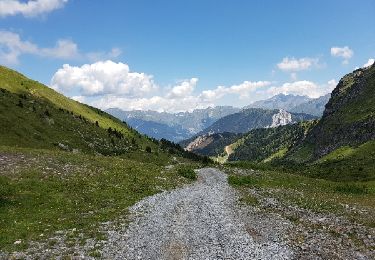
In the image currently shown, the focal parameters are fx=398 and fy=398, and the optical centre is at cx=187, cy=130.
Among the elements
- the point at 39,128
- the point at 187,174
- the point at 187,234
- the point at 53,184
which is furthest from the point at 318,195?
the point at 39,128

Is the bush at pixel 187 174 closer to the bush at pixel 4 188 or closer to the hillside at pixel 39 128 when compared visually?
the hillside at pixel 39 128

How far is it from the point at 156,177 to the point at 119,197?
59.6ft

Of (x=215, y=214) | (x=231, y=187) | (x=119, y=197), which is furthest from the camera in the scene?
(x=231, y=187)

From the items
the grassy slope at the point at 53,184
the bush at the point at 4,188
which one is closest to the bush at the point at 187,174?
the grassy slope at the point at 53,184

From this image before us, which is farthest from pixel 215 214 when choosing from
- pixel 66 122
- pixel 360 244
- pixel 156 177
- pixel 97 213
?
pixel 66 122

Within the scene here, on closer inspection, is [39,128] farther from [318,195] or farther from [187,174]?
[318,195]

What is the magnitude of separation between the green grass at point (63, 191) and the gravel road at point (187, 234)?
3010 millimetres

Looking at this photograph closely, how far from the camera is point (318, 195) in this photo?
5469 centimetres

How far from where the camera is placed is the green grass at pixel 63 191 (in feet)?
110

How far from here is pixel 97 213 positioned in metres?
39.1

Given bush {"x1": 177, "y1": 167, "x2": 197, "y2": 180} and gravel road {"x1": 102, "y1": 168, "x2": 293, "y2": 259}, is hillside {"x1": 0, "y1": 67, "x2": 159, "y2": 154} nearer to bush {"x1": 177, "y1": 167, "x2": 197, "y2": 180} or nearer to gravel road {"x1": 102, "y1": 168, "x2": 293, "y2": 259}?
bush {"x1": 177, "y1": 167, "x2": 197, "y2": 180}

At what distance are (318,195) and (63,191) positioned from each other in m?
33.5

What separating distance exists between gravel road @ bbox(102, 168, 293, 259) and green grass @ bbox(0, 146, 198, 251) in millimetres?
3010

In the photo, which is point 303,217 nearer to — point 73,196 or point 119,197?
point 119,197
